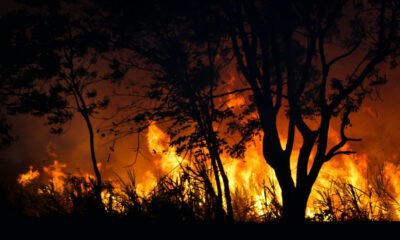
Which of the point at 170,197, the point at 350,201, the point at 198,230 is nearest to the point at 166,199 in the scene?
the point at 170,197

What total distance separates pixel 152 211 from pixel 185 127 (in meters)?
4.80

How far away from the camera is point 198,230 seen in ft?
17.7

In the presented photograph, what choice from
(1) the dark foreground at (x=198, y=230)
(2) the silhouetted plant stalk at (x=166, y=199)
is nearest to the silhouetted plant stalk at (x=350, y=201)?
(2) the silhouetted plant stalk at (x=166, y=199)

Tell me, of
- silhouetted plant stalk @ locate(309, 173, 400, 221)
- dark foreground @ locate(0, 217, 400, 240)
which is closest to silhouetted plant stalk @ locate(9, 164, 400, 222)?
silhouetted plant stalk @ locate(309, 173, 400, 221)

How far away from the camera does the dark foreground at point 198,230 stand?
5.26m

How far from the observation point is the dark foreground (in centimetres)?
526

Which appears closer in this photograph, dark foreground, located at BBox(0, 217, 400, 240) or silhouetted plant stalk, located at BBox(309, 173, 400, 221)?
dark foreground, located at BBox(0, 217, 400, 240)

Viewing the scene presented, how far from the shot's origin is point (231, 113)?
1178 centimetres

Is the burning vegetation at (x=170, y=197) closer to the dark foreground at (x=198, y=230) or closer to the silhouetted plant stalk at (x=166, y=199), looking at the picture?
the silhouetted plant stalk at (x=166, y=199)

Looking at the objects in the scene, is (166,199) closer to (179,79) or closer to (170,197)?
(170,197)

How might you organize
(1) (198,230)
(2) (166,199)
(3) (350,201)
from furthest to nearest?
(3) (350,201), (2) (166,199), (1) (198,230)

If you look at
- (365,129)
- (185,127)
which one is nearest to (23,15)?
(185,127)

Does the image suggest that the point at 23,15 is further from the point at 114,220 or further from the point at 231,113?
the point at 114,220

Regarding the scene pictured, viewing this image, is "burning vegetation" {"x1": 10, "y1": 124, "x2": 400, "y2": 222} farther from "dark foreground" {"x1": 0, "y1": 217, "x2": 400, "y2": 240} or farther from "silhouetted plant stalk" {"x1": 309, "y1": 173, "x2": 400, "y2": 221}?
"dark foreground" {"x1": 0, "y1": 217, "x2": 400, "y2": 240}
